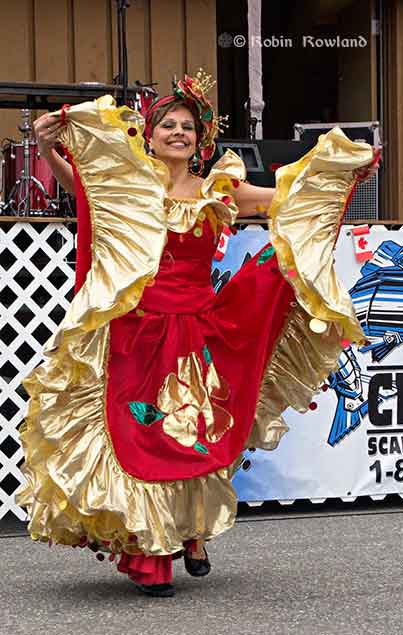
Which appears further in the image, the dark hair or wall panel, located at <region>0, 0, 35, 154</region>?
wall panel, located at <region>0, 0, 35, 154</region>

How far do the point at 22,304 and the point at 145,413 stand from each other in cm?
190

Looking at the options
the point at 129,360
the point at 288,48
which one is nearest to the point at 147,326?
the point at 129,360

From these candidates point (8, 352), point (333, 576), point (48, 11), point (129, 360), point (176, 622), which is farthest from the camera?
point (48, 11)

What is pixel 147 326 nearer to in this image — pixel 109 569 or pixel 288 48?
pixel 109 569

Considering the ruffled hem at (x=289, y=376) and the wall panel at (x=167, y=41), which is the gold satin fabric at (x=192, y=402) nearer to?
the ruffled hem at (x=289, y=376)

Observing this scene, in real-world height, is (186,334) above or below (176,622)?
above

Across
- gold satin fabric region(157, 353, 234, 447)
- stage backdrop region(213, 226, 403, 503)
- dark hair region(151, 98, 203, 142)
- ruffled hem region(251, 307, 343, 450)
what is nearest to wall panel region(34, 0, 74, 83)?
stage backdrop region(213, 226, 403, 503)

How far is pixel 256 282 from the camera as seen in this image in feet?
15.0

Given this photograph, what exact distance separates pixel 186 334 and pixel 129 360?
0.74 feet

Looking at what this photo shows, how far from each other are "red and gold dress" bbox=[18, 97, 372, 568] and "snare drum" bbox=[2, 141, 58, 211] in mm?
4163

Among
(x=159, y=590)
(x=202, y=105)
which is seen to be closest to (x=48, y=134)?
(x=202, y=105)

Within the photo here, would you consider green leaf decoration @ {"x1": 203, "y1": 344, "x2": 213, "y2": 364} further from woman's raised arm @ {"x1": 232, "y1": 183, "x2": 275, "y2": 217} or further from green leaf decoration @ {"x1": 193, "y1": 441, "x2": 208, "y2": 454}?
woman's raised arm @ {"x1": 232, "y1": 183, "x2": 275, "y2": 217}

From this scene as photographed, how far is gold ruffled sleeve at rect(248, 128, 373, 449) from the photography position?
4.27 metres

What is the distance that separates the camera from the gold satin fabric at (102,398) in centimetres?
416
